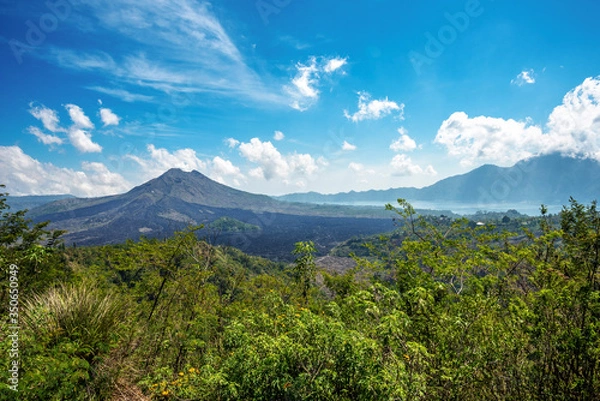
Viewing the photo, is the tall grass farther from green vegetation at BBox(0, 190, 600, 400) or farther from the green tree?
the green tree

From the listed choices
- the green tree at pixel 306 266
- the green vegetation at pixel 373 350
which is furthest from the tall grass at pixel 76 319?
the green tree at pixel 306 266

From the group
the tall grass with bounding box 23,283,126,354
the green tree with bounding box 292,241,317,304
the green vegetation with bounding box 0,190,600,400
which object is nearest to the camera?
the green vegetation with bounding box 0,190,600,400

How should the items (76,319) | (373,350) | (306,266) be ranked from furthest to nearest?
(306,266) → (76,319) → (373,350)

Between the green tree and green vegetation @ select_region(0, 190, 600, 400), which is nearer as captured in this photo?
green vegetation @ select_region(0, 190, 600, 400)

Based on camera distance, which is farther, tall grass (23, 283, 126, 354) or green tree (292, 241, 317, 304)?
green tree (292, 241, 317, 304)

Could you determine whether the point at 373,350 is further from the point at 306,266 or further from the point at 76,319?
the point at 306,266

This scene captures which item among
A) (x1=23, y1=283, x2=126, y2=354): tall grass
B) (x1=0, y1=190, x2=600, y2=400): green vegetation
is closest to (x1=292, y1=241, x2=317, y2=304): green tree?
(x1=0, y1=190, x2=600, y2=400): green vegetation

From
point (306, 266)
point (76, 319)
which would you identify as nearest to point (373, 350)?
point (76, 319)

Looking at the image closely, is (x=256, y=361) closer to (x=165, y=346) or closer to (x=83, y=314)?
(x=83, y=314)

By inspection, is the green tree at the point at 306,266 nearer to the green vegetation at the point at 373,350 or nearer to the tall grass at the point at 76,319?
the green vegetation at the point at 373,350

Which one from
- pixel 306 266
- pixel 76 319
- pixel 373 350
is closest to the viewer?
pixel 373 350

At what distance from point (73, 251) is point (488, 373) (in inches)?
2299

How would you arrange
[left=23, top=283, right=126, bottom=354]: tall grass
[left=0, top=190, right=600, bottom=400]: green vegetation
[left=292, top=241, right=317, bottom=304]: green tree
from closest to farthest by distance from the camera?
[left=0, top=190, right=600, bottom=400]: green vegetation → [left=23, top=283, right=126, bottom=354]: tall grass → [left=292, top=241, right=317, bottom=304]: green tree

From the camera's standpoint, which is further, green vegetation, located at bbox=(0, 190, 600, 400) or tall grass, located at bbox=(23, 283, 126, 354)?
tall grass, located at bbox=(23, 283, 126, 354)
